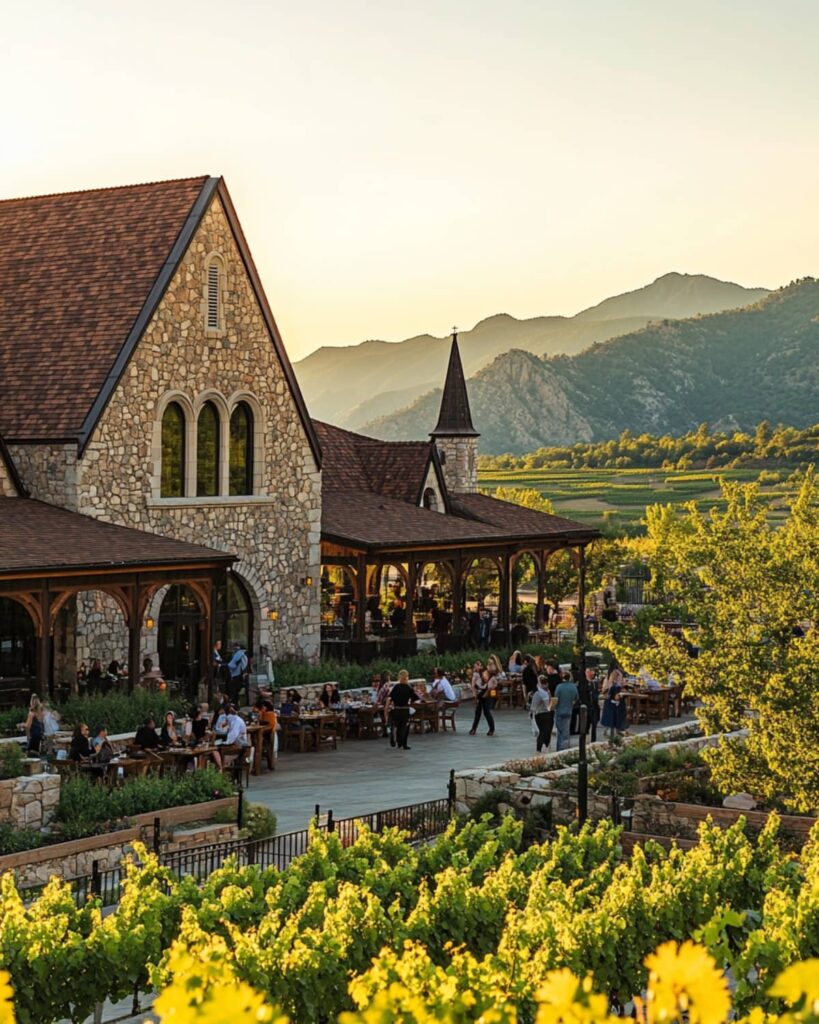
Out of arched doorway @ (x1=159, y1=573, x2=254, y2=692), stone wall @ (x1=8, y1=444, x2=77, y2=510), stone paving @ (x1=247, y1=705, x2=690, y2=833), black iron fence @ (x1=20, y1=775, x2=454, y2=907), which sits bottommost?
stone paving @ (x1=247, y1=705, x2=690, y2=833)

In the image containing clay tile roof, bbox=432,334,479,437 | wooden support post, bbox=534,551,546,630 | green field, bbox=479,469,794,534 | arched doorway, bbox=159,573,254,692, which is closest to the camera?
arched doorway, bbox=159,573,254,692

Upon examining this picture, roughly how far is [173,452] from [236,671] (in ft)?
15.0

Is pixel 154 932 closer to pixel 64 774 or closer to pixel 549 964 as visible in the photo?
pixel 549 964

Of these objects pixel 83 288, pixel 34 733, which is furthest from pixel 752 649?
pixel 83 288

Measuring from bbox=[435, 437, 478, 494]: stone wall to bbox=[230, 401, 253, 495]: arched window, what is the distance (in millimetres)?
19526

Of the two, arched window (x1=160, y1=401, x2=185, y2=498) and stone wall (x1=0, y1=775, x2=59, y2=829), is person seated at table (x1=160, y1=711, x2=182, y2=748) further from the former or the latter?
arched window (x1=160, y1=401, x2=185, y2=498)

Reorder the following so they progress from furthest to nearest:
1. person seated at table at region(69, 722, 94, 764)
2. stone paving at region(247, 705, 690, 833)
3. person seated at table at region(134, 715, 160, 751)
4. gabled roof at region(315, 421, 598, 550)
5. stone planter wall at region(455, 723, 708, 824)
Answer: gabled roof at region(315, 421, 598, 550) < person seated at table at region(134, 715, 160, 751) < stone paving at region(247, 705, 690, 833) < person seated at table at region(69, 722, 94, 764) < stone planter wall at region(455, 723, 708, 824)

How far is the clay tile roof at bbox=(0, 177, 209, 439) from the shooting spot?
29891 millimetres

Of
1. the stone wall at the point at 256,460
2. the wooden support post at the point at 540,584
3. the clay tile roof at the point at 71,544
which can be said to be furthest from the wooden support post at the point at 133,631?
the wooden support post at the point at 540,584

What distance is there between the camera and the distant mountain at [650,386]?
6767 inches

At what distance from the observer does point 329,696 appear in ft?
95.7

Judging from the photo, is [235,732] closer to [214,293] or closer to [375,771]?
[375,771]

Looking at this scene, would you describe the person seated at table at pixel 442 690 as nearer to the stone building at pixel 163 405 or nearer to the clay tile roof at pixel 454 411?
the stone building at pixel 163 405

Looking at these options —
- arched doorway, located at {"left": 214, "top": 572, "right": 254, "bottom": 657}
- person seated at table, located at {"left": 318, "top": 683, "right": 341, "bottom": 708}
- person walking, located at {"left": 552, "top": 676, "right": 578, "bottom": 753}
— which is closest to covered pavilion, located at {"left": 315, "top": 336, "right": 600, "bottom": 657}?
arched doorway, located at {"left": 214, "top": 572, "right": 254, "bottom": 657}
